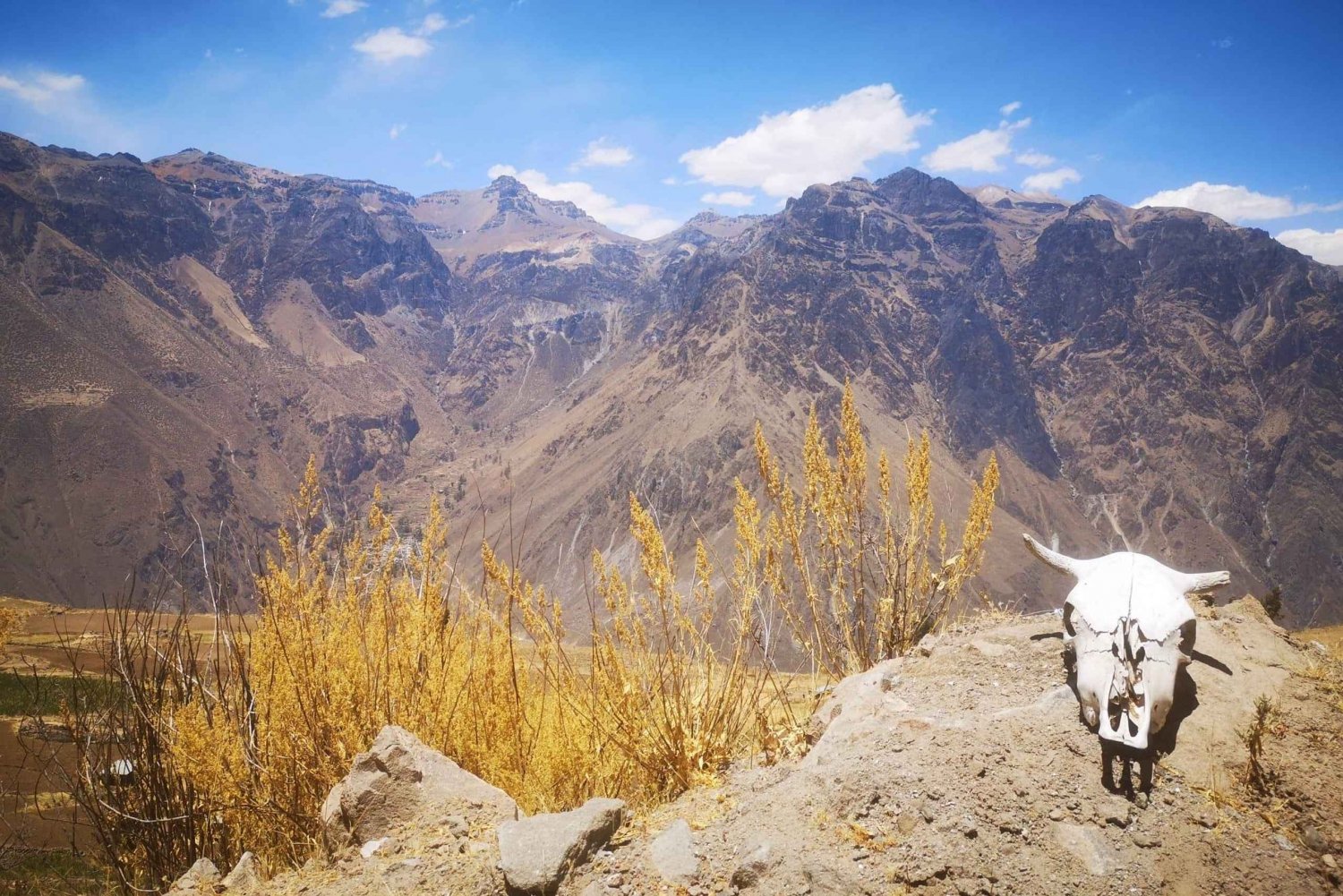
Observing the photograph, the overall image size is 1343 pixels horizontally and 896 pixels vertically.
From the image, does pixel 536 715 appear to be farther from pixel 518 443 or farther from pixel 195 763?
pixel 518 443

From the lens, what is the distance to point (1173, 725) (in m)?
3.45

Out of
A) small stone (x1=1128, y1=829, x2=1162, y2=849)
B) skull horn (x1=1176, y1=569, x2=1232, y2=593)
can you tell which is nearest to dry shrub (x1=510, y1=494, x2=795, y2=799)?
small stone (x1=1128, y1=829, x2=1162, y2=849)

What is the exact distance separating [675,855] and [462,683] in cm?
248

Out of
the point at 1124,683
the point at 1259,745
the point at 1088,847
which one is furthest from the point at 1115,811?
the point at 1259,745

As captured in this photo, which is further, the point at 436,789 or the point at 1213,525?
the point at 1213,525

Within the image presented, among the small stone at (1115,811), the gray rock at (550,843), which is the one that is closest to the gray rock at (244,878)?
the gray rock at (550,843)

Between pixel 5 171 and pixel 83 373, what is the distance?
321 feet

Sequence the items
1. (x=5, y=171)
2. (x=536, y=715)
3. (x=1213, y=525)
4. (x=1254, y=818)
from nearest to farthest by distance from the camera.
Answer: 1. (x=1254, y=818)
2. (x=536, y=715)
3. (x=1213, y=525)
4. (x=5, y=171)

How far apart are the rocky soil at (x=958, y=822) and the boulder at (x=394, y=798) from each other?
0.07ft

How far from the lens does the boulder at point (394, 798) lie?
3.62m

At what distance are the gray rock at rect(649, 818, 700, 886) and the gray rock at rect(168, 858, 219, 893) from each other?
239 cm

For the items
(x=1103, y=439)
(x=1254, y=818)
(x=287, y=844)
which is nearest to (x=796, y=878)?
(x=1254, y=818)

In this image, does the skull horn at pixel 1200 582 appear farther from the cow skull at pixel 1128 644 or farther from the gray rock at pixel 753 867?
the gray rock at pixel 753 867

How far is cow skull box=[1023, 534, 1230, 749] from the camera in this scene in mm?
3258
